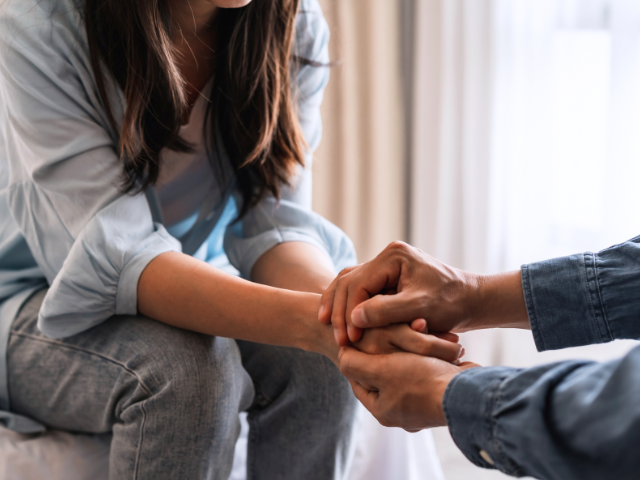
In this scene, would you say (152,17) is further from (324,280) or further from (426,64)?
(426,64)

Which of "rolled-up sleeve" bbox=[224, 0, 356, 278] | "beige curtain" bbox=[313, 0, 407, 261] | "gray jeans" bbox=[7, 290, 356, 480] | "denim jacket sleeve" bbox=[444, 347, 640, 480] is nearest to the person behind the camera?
"denim jacket sleeve" bbox=[444, 347, 640, 480]

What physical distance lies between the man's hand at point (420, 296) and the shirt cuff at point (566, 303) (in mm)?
32

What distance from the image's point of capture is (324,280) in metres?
0.93

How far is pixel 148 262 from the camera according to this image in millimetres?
825

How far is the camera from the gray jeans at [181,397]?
0.75m

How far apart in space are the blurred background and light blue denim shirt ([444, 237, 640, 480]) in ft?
2.73

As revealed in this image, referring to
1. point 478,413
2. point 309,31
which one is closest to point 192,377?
Answer: point 478,413

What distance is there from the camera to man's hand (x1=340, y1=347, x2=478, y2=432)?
0.64 metres

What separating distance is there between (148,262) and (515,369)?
526mm

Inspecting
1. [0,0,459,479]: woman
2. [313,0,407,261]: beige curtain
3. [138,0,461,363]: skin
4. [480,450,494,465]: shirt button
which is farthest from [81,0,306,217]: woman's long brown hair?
[313,0,407,261]: beige curtain

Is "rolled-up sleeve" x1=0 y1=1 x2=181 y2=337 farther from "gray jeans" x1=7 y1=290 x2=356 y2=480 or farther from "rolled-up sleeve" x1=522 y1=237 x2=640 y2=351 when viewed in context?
"rolled-up sleeve" x1=522 y1=237 x2=640 y2=351

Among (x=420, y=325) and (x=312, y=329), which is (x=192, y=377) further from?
(x=420, y=325)

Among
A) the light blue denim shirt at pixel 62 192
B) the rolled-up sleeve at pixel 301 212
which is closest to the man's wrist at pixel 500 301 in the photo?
the rolled-up sleeve at pixel 301 212

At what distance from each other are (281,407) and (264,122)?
488mm
